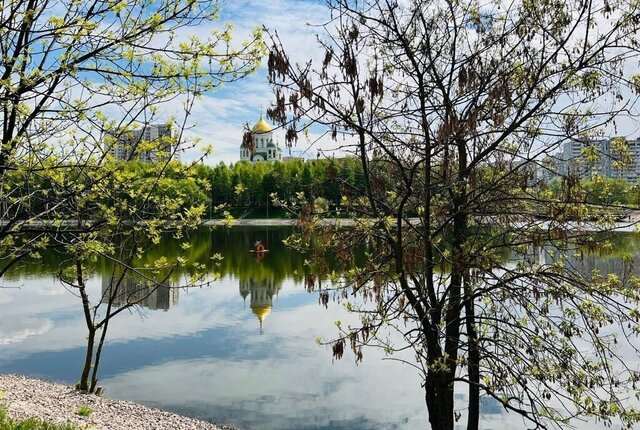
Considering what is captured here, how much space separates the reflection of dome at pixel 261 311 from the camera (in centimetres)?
2362

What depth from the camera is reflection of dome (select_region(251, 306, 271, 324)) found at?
930 inches

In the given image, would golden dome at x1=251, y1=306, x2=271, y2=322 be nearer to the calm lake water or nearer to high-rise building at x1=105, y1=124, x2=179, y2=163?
the calm lake water

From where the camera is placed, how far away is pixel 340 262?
6.94 metres

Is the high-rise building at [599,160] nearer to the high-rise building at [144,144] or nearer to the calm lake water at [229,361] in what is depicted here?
the calm lake water at [229,361]

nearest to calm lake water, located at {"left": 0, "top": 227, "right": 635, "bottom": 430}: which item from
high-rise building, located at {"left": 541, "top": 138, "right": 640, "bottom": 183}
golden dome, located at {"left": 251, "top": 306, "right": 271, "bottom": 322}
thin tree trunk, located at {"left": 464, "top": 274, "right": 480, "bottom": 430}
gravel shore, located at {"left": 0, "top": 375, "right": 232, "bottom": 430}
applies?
golden dome, located at {"left": 251, "top": 306, "right": 271, "bottom": 322}

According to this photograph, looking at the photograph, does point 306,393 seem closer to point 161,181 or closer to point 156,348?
point 156,348

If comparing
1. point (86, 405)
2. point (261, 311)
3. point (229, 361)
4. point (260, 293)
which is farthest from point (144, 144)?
point (260, 293)

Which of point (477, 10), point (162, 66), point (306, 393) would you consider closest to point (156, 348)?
point (306, 393)

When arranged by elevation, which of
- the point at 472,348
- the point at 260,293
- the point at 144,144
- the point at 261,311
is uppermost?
the point at 144,144

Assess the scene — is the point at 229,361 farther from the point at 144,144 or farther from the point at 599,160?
the point at 599,160

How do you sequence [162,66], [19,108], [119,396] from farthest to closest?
[119,396] < [162,66] < [19,108]

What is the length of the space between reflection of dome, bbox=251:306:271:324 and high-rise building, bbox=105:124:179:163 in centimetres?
1543

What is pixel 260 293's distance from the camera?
28.3 m

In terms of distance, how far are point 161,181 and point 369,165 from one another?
249 centimetres
